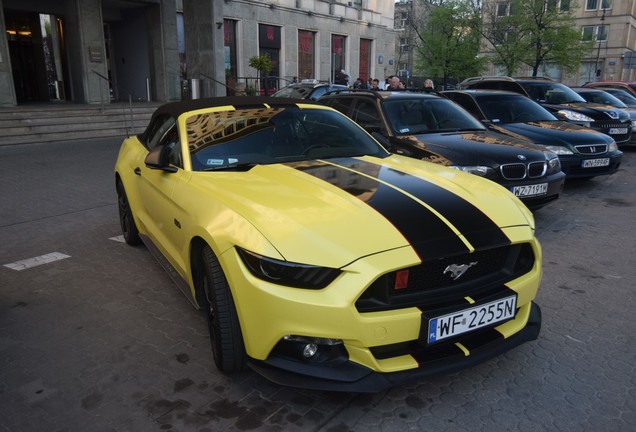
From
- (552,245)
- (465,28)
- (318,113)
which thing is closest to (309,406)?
(318,113)

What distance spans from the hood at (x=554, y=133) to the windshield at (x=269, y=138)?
4.44 meters

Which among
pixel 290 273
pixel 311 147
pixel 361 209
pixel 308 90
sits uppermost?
pixel 308 90

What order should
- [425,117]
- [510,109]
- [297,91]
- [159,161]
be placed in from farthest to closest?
[297,91]
[510,109]
[425,117]
[159,161]

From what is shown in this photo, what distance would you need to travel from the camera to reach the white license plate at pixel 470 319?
8.04ft

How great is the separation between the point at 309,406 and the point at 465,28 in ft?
113

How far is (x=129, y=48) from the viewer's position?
70.9 feet

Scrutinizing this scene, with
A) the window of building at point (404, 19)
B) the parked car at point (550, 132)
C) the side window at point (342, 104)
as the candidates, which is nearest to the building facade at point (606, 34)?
the window of building at point (404, 19)

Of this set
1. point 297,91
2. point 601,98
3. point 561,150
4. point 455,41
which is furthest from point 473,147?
point 455,41

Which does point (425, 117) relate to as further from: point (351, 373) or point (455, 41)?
point (455, 41)

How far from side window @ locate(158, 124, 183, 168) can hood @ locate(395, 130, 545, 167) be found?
3050 mm

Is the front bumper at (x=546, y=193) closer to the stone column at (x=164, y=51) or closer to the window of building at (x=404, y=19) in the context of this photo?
the stone column at (x=164, y=51)

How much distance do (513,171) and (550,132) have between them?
9.27ft

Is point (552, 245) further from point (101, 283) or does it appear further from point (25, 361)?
point (25, 361)

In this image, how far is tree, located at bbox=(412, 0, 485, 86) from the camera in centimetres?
3203
